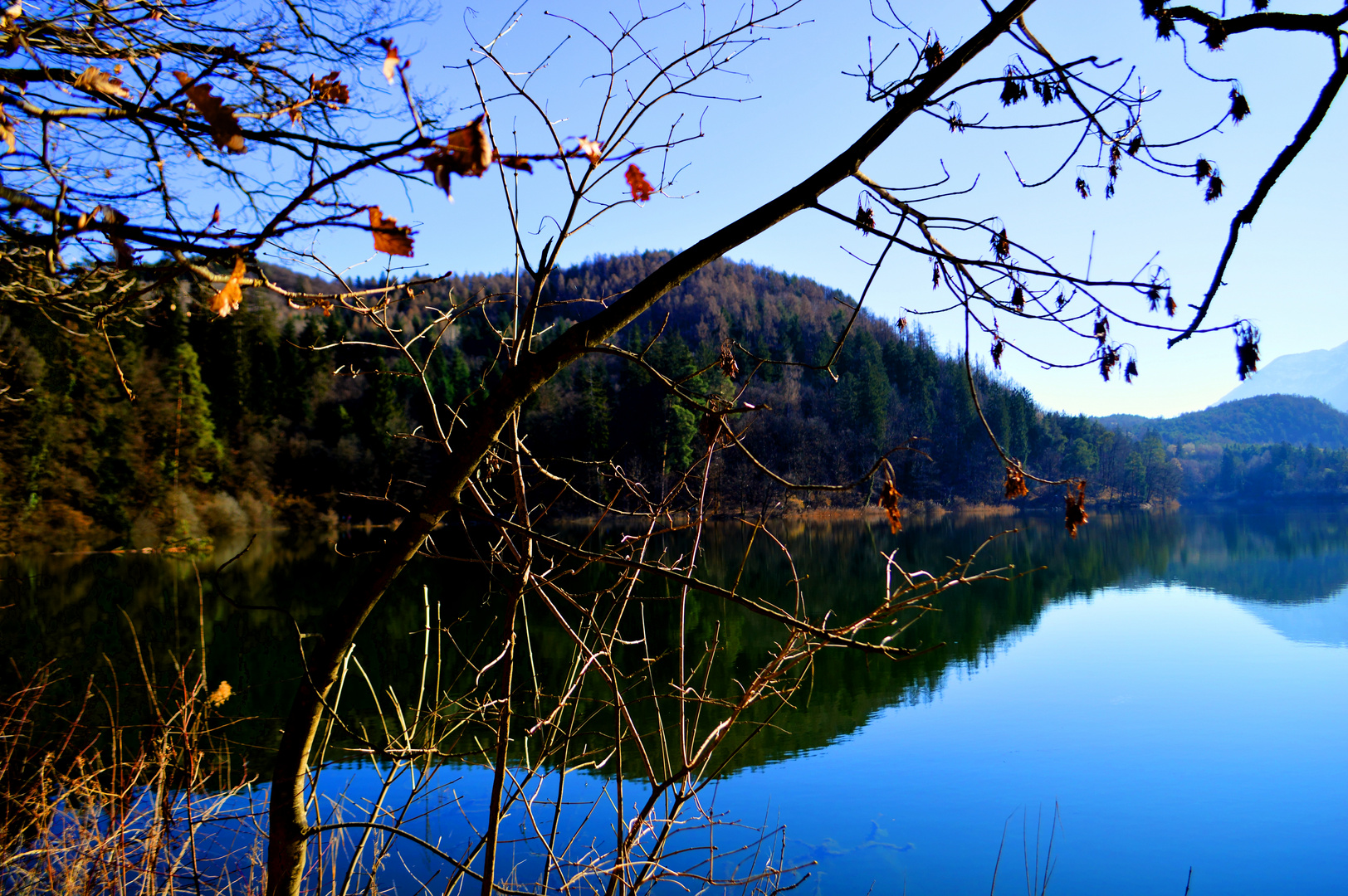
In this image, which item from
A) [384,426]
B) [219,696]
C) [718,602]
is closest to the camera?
[219,696]

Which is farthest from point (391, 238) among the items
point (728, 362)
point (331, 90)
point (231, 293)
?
point (331, 90)

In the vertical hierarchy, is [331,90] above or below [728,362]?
above

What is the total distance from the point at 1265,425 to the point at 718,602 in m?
114

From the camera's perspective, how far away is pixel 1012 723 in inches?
334

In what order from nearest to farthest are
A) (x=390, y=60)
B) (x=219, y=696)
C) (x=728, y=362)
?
1. (x=390, y=60)
2. (x=728, y=362)
3. (x=219, y=696)

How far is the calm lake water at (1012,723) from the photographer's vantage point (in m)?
5.69

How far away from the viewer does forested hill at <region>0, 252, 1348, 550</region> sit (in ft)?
66.7

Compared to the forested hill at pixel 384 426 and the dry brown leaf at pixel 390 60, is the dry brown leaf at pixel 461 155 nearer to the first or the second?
the dry brown leaf at pixel 390 60

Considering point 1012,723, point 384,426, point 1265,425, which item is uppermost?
point 1265,425

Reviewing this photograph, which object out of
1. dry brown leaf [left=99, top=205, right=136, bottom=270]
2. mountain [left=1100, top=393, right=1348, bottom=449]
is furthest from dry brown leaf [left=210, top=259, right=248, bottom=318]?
mountain [left=1100, top=393, right=1348, bottom=449]

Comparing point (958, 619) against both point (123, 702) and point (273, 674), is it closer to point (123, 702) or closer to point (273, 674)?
point (273, 674)

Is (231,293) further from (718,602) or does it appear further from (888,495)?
(718,602)

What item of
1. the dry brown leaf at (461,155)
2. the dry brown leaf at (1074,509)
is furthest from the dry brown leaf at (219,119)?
the dry brown leaf at (1074,509)

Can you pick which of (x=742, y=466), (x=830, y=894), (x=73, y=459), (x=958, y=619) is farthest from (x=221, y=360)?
(x=830, y=894)
